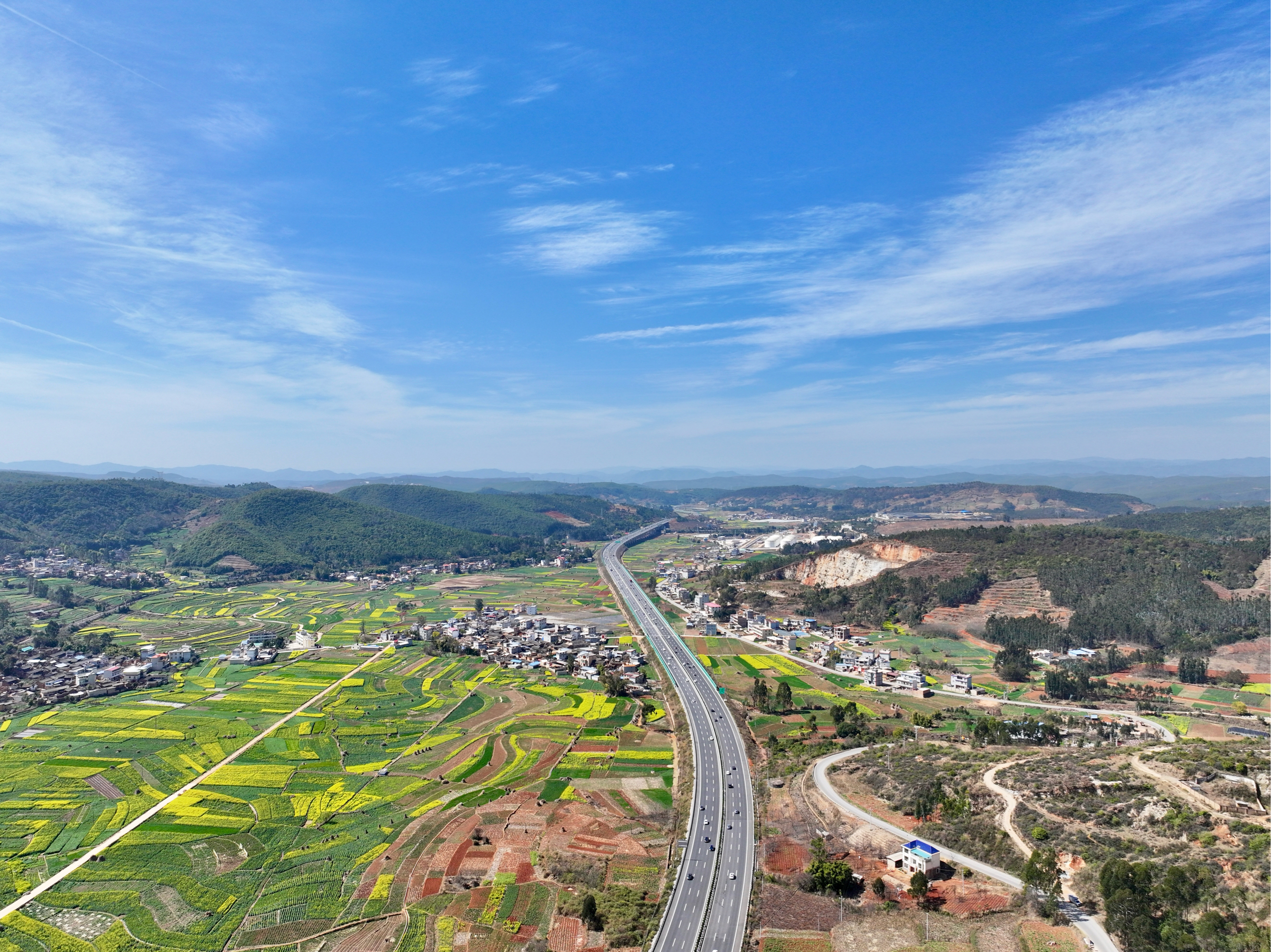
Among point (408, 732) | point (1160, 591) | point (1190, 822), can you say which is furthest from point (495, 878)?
point (1160, 591)

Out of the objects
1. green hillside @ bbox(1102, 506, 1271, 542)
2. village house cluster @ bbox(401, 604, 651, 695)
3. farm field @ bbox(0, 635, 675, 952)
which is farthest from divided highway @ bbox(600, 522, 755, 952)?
green hillside @ bbox(1102, 506, 1271, 542)

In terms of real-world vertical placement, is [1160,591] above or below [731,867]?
above

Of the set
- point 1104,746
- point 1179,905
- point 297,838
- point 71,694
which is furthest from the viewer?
point 71,694

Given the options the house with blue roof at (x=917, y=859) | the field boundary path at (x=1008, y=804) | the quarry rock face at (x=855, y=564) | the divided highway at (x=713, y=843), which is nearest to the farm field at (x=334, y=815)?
the divided highway at (x=713, y=843)

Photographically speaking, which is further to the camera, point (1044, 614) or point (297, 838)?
point (1044, 614)

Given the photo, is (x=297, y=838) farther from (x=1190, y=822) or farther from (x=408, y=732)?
(x=1190, y=822)

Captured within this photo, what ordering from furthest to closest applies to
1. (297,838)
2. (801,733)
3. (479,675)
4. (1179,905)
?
1. (479,675)
2. (801,733)
3. (297,838)
4. (1179,905)

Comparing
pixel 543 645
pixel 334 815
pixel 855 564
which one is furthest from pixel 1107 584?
pixel 334 815
